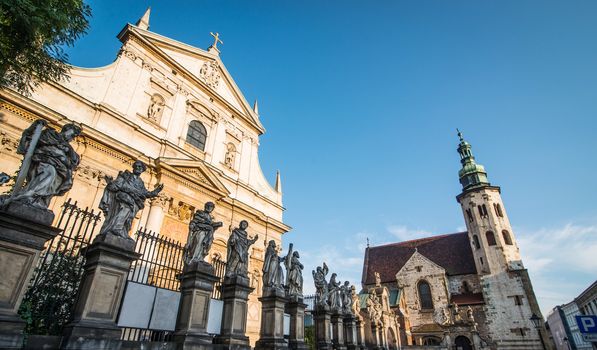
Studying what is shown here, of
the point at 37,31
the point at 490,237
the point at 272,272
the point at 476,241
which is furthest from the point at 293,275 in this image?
the point at 476,241

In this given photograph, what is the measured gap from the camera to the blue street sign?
25.3 feet

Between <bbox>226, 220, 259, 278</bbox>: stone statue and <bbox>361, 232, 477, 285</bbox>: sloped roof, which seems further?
<bbox>361, 232, 477, 285</bbox>: sloped roof

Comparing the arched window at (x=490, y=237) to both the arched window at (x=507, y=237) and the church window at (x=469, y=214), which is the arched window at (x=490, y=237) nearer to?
the arched window at (x=507, y=237)

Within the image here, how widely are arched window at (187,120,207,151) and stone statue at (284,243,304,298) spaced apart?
9.10m

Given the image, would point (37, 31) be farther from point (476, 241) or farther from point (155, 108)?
point (476, 241)

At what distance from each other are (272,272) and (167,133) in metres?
9.49

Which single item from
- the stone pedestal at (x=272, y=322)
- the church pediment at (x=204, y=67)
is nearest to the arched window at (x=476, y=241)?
the church pediment at (x=204, y=67)

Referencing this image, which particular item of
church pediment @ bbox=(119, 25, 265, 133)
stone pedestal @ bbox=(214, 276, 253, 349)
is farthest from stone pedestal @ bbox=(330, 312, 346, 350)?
church pediment @ bbox=(119, 25, 265, 133)

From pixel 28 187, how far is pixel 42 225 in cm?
61

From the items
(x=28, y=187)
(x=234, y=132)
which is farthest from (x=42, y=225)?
(x=234, y=132)

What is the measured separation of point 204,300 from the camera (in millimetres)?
6551

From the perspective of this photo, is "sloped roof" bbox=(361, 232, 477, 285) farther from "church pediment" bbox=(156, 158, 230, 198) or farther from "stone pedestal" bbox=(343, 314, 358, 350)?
"church pediment" bbox=(156, 158, 230, 198)

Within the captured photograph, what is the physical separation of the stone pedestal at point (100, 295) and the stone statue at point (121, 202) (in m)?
0.25

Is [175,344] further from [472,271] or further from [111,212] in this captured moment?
[472,271]
